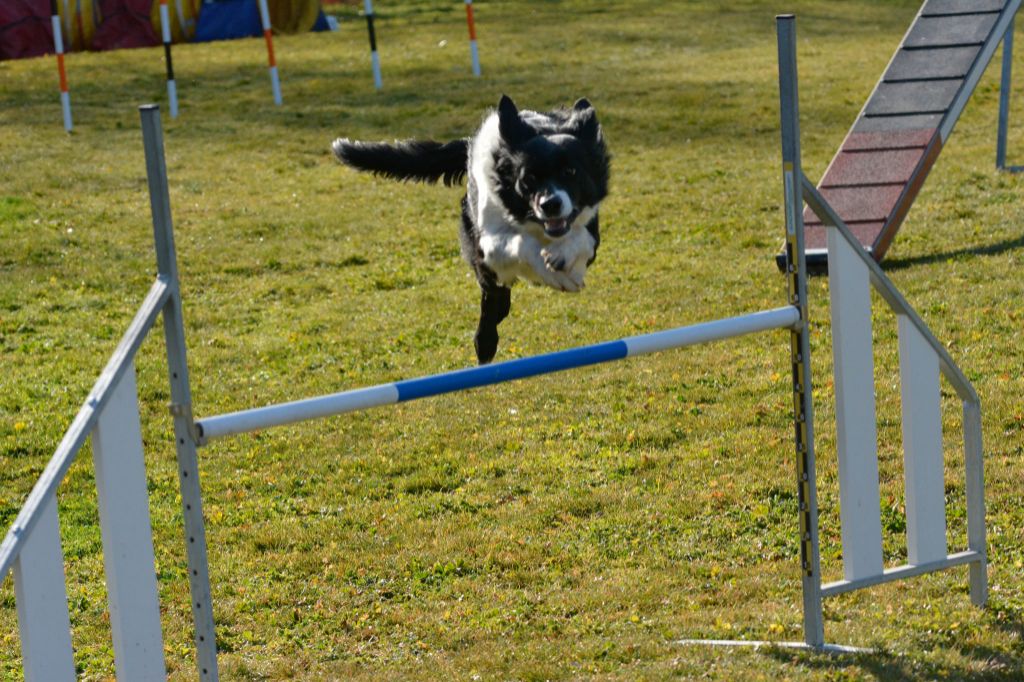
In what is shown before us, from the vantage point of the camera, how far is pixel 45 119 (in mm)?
16453

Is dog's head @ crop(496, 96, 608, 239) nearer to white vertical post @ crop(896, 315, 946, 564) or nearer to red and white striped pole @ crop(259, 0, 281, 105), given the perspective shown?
white vertical post @ crop(896, 315, 946, 564)

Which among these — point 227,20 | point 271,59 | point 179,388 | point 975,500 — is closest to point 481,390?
point 975,500

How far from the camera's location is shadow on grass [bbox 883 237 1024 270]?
10586 mm

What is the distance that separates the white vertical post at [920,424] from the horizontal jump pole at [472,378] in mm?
574

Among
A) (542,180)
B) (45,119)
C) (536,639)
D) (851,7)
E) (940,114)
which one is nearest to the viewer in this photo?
(542,180)

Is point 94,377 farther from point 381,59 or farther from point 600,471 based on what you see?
point 381,59

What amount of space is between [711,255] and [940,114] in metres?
2.07

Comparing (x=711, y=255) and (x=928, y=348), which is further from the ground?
(x=928, y=348)

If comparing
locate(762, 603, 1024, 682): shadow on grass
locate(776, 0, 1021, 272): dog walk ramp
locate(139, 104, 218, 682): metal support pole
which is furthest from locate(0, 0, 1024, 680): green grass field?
locate(139, 104, 218, 682): metal support pole

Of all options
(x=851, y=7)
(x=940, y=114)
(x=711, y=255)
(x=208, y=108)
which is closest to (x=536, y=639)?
(x=711, y=255)

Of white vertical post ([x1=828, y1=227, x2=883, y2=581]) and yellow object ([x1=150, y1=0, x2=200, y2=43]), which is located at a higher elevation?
yellow object ([x1=150, y1=0, x2=200, y2=43])

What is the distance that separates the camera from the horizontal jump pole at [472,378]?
372 cm

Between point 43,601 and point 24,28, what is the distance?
702 inches

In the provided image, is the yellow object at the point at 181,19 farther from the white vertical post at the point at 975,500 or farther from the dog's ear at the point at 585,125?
the white vertical post at the point at 975,500
